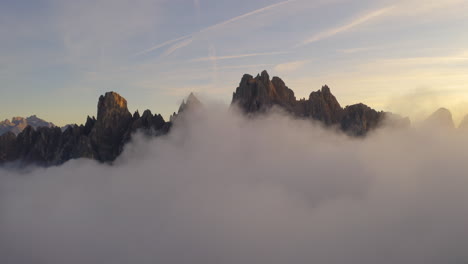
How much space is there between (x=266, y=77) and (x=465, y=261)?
208m

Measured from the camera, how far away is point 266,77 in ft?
655

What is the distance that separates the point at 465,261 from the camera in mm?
197875

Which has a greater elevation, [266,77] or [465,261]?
[266,77]
